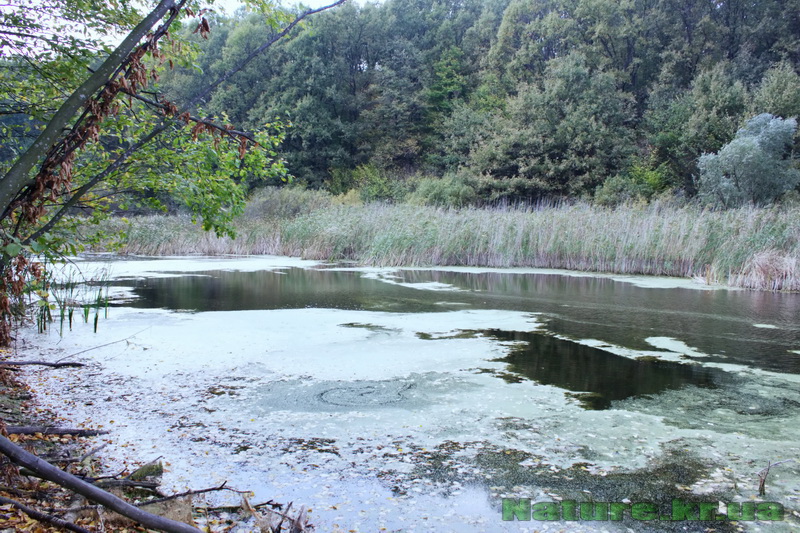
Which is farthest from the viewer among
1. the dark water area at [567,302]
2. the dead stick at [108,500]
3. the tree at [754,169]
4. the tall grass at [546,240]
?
the tree at [754,169]

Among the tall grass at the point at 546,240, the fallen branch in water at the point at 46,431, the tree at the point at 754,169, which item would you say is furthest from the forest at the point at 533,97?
the fallen branch in water at the point at 46,431

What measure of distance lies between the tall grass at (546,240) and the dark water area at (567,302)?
35.7 inches

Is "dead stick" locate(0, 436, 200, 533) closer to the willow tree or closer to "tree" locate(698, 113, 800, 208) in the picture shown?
the willow tree

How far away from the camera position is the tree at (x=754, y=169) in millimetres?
16109

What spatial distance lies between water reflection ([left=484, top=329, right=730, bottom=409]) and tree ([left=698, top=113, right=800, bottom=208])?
46.4 feet

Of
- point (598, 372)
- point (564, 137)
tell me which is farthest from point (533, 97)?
point (598, 372)

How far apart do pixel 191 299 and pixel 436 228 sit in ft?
17.8

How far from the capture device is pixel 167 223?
15.0 m

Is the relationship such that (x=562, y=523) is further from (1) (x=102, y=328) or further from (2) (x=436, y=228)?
(2) (x=436, y=228)

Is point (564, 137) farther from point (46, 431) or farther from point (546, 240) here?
point (46, 431)

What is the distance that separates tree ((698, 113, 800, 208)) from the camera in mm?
16109

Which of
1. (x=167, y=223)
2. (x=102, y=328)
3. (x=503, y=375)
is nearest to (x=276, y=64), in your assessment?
(x=167, y=223)

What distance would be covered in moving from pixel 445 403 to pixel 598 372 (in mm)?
1166

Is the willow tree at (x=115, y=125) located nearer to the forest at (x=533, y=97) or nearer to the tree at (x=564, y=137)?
the forest at (x=533, y=97)
